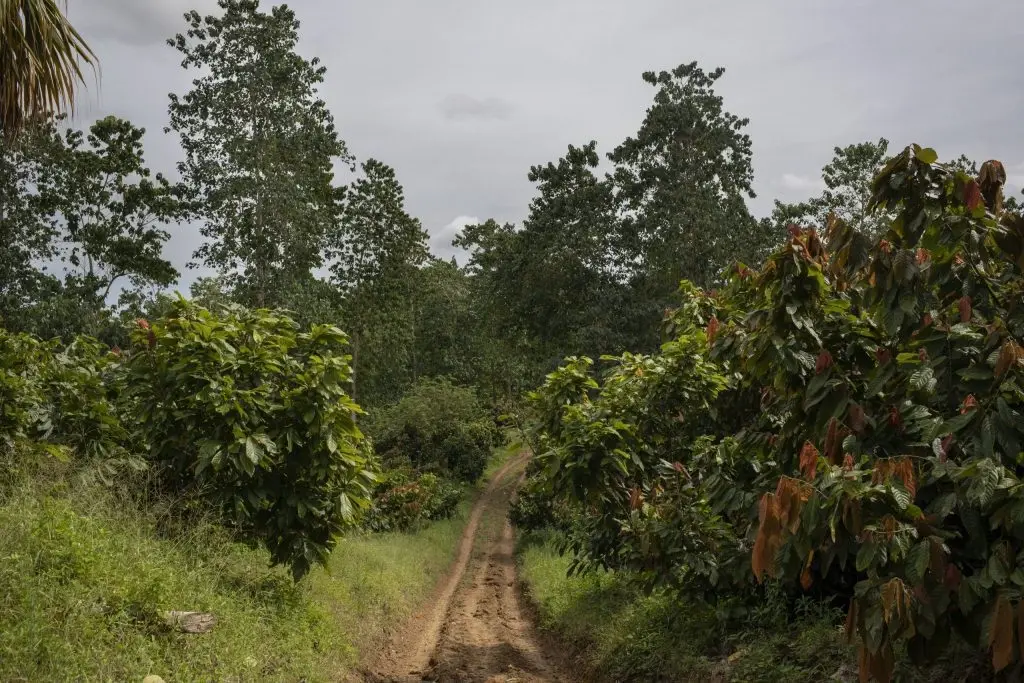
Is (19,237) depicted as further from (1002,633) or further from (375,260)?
(1002,633)

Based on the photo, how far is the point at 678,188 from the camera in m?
29.3

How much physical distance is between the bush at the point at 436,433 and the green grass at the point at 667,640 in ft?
55.6

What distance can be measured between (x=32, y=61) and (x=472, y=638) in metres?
8.60

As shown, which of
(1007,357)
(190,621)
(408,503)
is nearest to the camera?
(1007,357)

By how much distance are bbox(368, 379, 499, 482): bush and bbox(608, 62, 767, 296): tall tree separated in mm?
8784

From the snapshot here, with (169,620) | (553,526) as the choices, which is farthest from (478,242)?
(169,620)

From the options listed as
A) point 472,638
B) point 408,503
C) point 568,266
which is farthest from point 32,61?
point 568,266

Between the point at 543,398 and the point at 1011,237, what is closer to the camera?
the point at 1011,237

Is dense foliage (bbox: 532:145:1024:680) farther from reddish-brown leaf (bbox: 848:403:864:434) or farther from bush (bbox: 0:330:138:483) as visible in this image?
bush (bbox: 0:330:138:483)

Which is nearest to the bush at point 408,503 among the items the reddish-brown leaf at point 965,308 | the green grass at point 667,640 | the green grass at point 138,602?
the green grass at point 667,640

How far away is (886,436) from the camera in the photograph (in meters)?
4.95

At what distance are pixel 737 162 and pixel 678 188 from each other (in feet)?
9.70

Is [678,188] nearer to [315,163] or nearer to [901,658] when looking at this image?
[315,163]

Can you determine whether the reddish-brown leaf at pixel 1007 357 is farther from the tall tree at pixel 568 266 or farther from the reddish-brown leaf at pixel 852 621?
the tall tree at pixel 568 266
